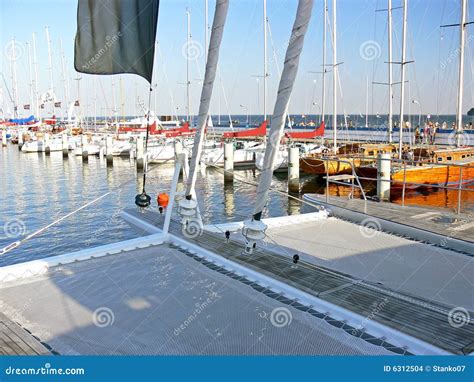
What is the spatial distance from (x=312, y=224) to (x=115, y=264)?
467cm

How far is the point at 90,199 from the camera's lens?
25.0m

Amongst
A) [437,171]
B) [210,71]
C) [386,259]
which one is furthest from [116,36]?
[437,171]

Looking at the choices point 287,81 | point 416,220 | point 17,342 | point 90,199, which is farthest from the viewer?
point 90,199

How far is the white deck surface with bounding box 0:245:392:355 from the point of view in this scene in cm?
457

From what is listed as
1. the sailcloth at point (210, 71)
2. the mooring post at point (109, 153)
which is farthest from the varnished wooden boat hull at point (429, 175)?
the mooring post at point (109, 153)

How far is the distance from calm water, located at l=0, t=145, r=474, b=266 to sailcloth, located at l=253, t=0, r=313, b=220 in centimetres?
757

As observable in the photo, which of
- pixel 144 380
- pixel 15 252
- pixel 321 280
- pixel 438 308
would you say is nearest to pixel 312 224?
pixel 321 280

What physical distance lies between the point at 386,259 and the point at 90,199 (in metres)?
20.4

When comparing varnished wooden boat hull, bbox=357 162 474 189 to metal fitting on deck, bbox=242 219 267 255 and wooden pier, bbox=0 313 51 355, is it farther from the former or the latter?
wooden pier, bbox=0 313 51 355

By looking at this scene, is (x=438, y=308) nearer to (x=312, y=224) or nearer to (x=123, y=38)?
(x=312, y=224)

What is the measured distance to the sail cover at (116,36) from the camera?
725 centimetres

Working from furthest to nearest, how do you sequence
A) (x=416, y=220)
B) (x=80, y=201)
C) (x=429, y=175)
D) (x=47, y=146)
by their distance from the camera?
1. (x=47, y=146)
2. (x=429, y=175)
3. (x=80, y=201)
4. (x=416, y=220)

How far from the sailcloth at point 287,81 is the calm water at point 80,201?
11.5 feet

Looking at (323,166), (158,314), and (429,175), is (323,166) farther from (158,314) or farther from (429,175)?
(158,314)
